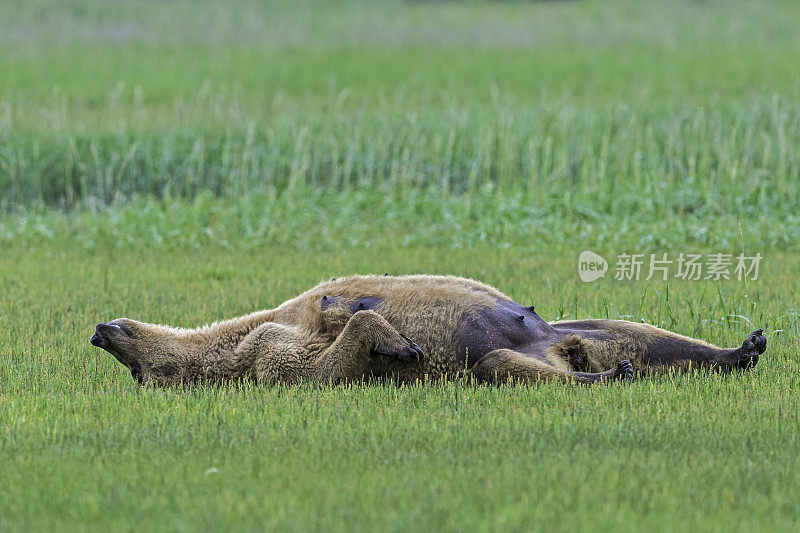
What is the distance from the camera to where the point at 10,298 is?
12.3m

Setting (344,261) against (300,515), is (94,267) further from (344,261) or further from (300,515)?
(300,515)

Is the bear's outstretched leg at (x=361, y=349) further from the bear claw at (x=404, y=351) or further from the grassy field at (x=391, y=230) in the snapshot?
the grassy field at (x=391, y=230)

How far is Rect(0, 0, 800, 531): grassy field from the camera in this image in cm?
559

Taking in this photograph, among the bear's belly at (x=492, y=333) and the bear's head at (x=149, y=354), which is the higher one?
the bear's belly at (x=492, y=333)

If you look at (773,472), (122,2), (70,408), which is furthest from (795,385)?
(122,2)

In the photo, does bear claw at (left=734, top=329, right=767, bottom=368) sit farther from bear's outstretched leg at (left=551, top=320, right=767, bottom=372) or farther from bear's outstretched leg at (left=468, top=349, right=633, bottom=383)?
bear's outstretched leg at (left=468, top=349, right=633, bottom=383)

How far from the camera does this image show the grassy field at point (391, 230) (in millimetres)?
5594

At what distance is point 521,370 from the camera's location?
7.65 metres

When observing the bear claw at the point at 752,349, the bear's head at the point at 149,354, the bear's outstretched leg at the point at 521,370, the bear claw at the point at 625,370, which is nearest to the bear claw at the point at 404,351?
the bear's outstretched leg at the point at 521,370

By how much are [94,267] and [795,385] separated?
10.1 meters

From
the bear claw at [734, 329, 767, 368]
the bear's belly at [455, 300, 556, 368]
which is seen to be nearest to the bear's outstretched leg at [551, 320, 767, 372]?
the bear claw at [734, 329, 767, 368]

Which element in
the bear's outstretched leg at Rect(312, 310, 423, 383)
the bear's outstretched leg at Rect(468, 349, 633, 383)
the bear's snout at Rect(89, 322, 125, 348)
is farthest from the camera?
the bear's snout at Rect(89, 322, 125, 348)

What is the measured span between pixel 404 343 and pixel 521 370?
0.86 metres

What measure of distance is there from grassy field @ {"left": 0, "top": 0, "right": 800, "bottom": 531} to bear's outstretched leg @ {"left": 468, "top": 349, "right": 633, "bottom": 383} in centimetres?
24
